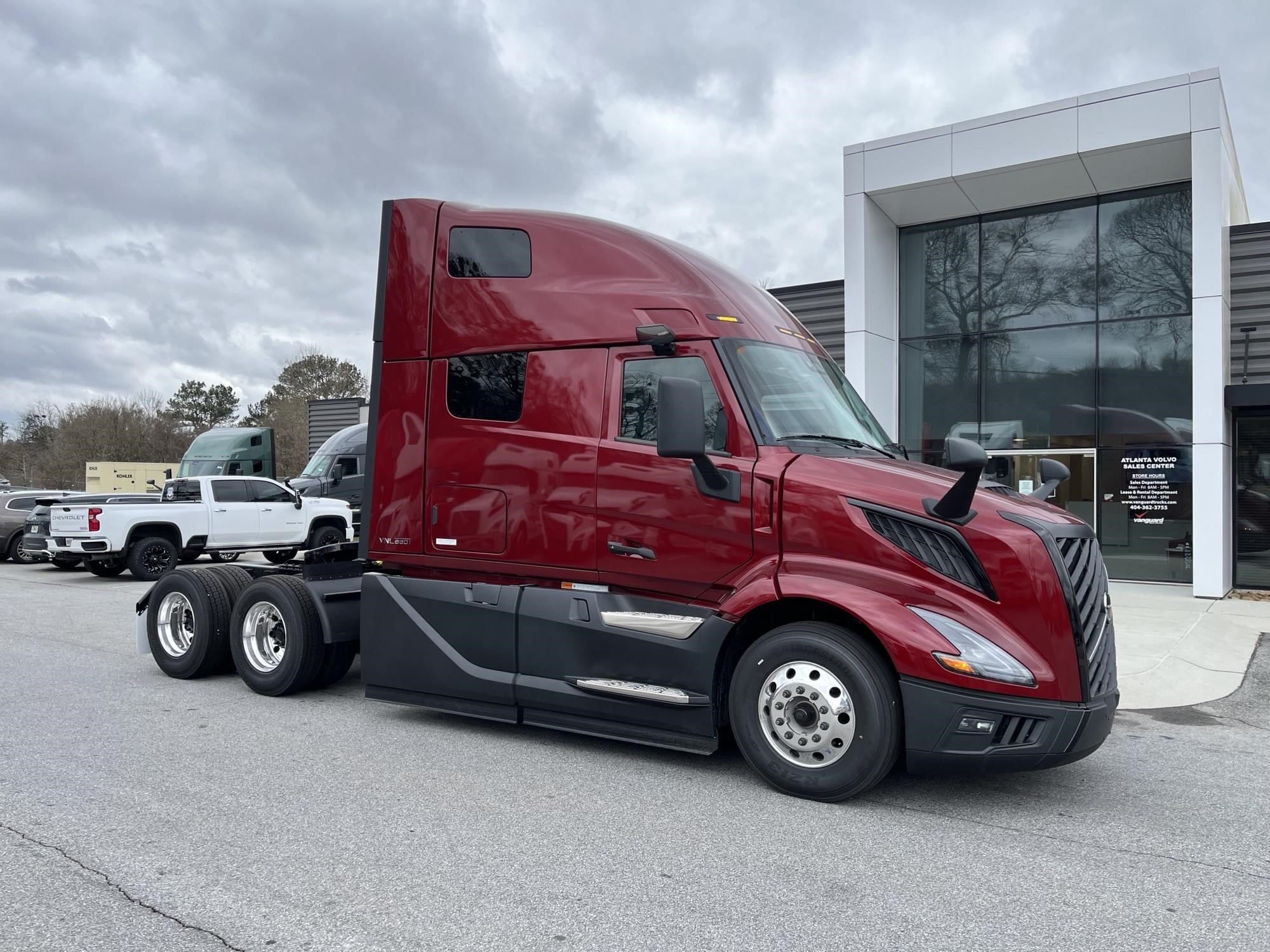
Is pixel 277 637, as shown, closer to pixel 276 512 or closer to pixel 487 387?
pixel 487 387

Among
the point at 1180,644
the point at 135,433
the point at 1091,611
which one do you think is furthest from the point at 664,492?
the point at 135,433

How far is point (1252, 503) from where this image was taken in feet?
47.4

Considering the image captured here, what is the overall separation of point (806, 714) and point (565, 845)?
1.38 metres

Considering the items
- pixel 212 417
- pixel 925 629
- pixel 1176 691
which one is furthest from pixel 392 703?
pixel 212 417

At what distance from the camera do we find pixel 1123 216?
1560cm

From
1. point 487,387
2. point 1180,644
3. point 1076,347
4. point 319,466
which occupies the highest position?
point 1076,347

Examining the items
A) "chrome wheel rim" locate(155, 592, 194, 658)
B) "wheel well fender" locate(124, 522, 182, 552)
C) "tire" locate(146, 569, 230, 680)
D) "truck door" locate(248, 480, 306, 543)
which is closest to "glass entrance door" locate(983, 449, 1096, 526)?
"tire" locate(146, 569, 230, 680)

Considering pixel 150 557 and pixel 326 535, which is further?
pixel 326 535

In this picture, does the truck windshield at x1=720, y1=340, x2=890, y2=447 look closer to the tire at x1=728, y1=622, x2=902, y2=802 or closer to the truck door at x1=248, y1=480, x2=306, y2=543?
the tire at x1=728, y1=622, x2=902, y2=802

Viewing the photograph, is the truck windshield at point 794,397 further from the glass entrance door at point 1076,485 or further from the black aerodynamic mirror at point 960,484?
the glass entrance door at point 1076,485

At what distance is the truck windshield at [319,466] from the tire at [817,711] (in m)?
19.7

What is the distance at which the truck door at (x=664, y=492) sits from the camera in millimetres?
5117

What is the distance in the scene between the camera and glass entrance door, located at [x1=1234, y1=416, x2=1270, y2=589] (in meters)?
14.3

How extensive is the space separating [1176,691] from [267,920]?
7255mm
